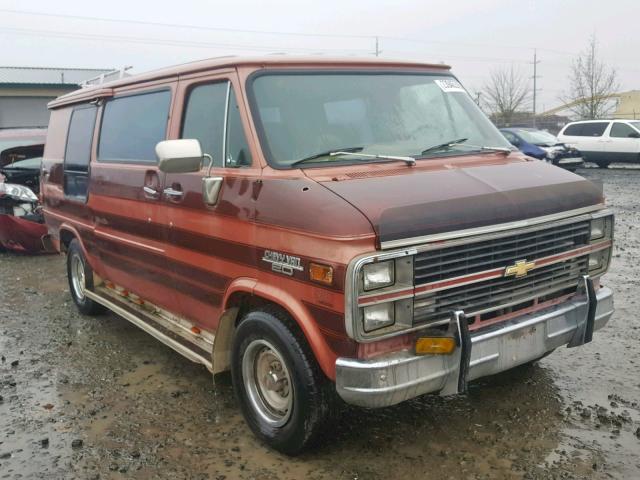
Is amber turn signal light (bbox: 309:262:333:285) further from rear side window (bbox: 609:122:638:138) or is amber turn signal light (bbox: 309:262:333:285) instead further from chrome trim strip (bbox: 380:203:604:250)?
rear side window (bbox: 609:122:638:138)

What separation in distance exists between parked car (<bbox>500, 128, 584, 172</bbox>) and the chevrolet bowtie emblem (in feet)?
54.3

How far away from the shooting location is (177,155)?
12.0 feet

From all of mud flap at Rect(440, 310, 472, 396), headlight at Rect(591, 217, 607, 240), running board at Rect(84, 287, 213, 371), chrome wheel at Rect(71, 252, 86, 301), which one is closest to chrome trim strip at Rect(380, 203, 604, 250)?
headlight at Rect(591, 217, 607, 240)

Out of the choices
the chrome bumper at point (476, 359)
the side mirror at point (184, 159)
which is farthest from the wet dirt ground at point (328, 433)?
the side mirror at point (184, 159)

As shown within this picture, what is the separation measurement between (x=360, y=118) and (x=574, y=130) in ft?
71.2

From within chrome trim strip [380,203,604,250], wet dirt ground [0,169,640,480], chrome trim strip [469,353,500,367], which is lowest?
wet dirt ground [0,169,640,480]

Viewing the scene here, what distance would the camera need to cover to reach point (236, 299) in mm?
3865

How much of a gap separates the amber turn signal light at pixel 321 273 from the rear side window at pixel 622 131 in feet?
71.0

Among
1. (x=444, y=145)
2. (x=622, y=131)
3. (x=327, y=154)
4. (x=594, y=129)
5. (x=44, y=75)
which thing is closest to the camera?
(x=327, y=154)

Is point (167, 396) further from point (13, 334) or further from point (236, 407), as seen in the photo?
point (13, 334)

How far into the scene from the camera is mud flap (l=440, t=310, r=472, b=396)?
10.4 ft

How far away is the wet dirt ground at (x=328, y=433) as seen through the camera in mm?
3488

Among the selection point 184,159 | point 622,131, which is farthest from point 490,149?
point 622,131

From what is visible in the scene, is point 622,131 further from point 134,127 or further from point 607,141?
point 134,127
